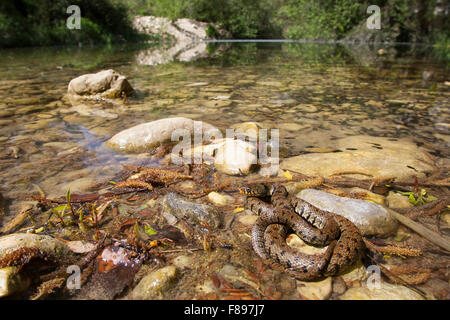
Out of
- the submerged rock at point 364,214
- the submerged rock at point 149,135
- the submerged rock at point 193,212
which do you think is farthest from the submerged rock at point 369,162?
the submerged rock at point 149,135

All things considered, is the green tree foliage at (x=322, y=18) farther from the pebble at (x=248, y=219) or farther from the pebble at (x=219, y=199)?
the pebble at (x=248, y=219)

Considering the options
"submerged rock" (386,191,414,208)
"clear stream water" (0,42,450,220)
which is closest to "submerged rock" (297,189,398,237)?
"submerged rock" (386,191,414,208)

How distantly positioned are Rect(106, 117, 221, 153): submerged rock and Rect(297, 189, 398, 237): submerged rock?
2.26m

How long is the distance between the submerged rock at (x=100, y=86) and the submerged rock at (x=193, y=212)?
4.91m

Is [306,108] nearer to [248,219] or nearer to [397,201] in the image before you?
[397,201]

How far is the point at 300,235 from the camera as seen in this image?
81.9 inches

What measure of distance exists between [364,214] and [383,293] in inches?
24.6

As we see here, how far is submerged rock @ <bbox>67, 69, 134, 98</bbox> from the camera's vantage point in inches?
249

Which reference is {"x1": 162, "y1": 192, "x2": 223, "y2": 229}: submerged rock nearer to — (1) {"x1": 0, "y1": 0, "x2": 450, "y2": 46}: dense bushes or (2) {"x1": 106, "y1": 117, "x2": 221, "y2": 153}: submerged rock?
(2) {"x1": 106, "y1": 117, "x2": 221, "y2": 153}: submerged rock

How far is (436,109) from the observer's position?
5426mm

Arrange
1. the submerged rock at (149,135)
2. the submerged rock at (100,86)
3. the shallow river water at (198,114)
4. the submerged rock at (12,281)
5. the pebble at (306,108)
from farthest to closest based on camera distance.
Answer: the submerged rock at (100,86), the pebble at (306,108), the submerged rock at (149,135), the shallow river water at (198,114), the submerged rock at (12,281)

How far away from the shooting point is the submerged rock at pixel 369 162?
292cm

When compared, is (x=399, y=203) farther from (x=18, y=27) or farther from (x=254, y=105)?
(x=18, y=27)
